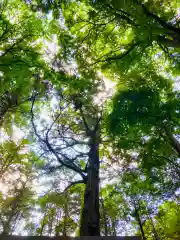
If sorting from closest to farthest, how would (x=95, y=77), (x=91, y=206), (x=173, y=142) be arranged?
(x=91, y=206) < (x=95, y=77) < (x=173, y=142)

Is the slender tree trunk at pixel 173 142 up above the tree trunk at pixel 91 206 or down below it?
above

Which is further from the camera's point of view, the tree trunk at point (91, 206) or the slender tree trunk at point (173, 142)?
the slender tree trunk at point (173, 142)

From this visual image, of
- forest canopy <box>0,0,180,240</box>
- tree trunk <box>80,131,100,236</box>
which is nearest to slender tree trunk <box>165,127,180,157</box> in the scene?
forest canopy <box>0,0,180,240</box>

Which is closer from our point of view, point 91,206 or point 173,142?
point 91,206

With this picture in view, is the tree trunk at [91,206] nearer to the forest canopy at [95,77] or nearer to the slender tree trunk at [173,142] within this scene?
the forest canopy at [95,77]

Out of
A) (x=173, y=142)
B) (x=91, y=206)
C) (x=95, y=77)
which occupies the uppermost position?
(x=95, y=77)

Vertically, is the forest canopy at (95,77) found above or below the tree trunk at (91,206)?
above

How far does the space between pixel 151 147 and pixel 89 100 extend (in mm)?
2391

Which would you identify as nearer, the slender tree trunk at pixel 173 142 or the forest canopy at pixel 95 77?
the forest canopy at pixel 95 77

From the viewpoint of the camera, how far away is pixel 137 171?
661cm

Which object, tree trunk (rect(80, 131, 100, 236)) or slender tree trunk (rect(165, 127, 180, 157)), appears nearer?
tree trunk (rect(80, 131, 100, 236))

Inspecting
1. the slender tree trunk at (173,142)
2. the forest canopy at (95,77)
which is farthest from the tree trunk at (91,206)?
the slender tree trunk at (173,142)

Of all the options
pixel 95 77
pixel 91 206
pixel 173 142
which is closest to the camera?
pixel 91 206

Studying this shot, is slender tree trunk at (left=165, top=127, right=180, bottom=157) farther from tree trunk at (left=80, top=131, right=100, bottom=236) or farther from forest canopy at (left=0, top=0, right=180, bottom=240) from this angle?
tree trunk at (left=80, top=131, right=100, bottom=236)
